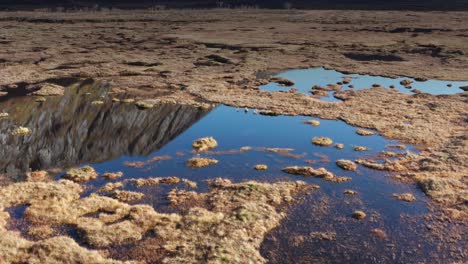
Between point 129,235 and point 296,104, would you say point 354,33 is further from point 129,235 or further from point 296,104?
point 129,235

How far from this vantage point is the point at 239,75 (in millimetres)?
43844

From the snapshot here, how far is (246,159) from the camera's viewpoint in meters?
24.3

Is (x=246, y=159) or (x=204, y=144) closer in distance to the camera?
(x=246, y=159)

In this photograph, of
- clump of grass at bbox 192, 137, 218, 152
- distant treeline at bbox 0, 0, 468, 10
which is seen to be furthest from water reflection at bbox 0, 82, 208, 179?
distant treeline at bbox 0, 0, 468, 10

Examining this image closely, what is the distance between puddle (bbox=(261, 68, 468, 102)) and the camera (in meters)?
38.5

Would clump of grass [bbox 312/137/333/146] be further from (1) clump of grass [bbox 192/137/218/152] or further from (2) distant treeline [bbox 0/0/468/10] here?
(2) distant treeline [bbox 0/0/468/10]

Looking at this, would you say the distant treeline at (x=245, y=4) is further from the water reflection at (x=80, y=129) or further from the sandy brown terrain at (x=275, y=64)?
the water reflection at (x=80, y=129)

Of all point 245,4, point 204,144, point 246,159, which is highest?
point 245,4

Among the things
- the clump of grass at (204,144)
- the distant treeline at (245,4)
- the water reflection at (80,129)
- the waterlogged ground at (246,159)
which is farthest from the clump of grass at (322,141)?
the distant treeline at (245,4)

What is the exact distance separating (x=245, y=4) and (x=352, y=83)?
423ft

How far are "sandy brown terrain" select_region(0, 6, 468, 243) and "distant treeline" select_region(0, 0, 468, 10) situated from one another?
44.1 m

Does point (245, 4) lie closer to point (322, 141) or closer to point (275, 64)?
point (275, 64)

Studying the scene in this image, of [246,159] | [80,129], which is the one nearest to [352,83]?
[246,159]

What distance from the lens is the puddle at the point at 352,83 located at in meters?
38.5
